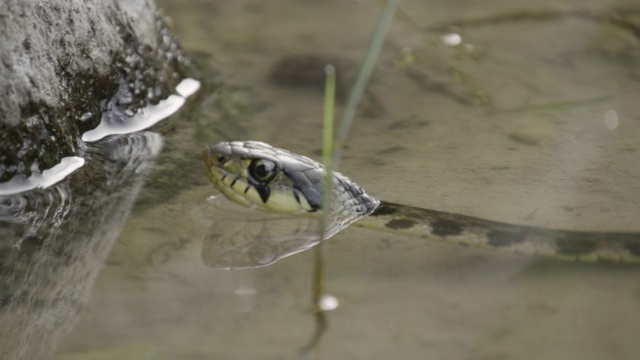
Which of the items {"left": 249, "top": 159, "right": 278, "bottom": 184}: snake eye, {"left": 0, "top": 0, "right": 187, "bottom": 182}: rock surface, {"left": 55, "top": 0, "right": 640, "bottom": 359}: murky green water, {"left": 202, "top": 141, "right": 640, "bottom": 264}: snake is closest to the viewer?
{"left": 55, "top": 0, "right": 640, "bottom": 359}: murky green water

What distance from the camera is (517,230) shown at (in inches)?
150

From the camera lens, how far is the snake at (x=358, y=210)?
3672mm

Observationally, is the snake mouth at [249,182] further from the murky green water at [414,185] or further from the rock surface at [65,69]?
the rock surface at [65,69]

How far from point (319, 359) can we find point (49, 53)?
7.31ft

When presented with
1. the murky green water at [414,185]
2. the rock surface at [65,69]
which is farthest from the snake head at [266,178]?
the rock surface at [65,69]

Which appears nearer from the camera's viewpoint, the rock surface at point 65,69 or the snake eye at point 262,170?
the rock surface at point 65,69

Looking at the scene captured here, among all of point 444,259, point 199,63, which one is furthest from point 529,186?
point 199,63

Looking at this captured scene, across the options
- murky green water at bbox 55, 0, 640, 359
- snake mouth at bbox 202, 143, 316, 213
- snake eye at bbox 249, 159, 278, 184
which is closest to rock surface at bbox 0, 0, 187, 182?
murky green water at bbox 55, 0, 640, 359

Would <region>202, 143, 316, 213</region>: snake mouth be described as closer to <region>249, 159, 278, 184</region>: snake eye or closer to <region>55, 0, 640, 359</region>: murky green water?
<region>249, 159, 278, 184</region>: snake eye

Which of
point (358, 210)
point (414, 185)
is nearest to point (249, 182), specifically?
point (358, 210)

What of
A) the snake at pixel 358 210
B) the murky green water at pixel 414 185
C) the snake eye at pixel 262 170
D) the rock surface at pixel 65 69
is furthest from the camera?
the snake eye at pixel 262 170

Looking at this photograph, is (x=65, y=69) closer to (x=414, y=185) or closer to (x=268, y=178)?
(x=268, y=178)

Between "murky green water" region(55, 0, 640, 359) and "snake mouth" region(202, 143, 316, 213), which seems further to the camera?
"snake mouth" region(202, 143, 316, 213)

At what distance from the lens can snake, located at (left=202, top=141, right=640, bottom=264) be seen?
3.67 m
